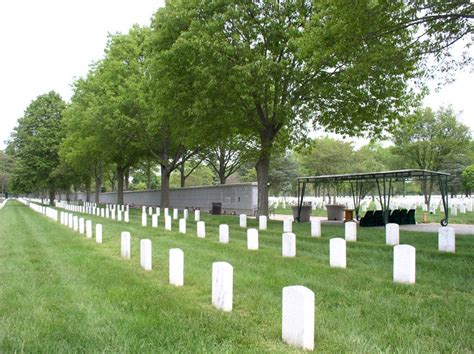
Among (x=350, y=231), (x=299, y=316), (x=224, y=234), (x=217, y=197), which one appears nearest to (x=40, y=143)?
(x=217, y=197)

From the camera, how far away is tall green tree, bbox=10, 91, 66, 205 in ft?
159

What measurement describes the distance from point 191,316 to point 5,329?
206cm

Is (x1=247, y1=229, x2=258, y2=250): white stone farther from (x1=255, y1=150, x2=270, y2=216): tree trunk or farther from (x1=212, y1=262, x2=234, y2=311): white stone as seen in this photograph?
(x1=255, y1=150, x2=270, y2=216): tree trunk

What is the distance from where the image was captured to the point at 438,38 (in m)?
12.7

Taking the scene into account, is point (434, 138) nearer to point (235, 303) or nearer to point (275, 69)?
point (275, 69)

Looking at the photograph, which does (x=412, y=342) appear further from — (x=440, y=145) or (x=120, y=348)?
(x=440, y=145)

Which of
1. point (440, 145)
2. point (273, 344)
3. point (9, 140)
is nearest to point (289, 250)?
point (273, 344)

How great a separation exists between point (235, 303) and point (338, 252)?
3.42 metres

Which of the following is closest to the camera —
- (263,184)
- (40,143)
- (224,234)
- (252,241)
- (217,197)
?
(252,241)

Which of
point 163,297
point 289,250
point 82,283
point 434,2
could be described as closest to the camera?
point 163,297

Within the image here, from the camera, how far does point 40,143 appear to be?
49.2 metres

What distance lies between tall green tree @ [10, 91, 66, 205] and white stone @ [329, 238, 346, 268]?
142ft

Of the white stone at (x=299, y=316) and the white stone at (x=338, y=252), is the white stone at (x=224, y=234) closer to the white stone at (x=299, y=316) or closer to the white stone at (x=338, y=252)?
the white stone at (x=338, y=252)

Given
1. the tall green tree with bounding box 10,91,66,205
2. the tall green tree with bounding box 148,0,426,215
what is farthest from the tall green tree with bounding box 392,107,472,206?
the tall green tree with bounding box 10,91,66,205
